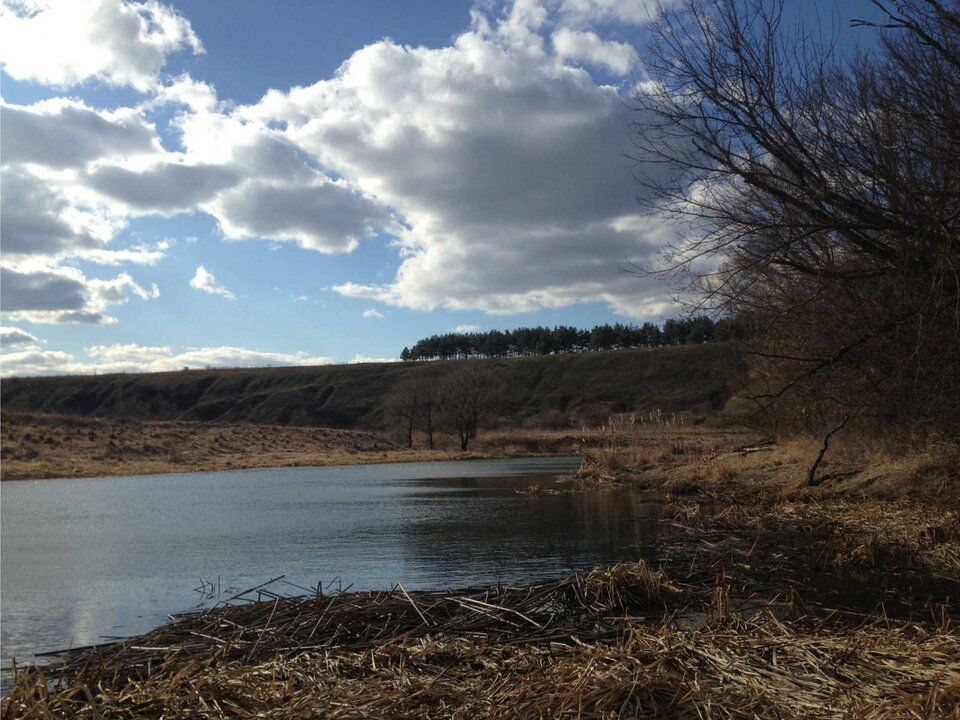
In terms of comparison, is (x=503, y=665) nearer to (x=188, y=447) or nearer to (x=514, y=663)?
(x=514, y=663)

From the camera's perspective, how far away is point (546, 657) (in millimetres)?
7215

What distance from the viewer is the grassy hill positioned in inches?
4547

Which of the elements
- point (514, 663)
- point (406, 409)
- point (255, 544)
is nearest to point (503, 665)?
point (514, 663)

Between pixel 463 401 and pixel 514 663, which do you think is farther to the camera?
pixel 463 401

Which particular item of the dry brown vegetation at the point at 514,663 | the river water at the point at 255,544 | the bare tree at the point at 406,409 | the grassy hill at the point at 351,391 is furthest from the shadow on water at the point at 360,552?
the grassy hill at the point at 351,391

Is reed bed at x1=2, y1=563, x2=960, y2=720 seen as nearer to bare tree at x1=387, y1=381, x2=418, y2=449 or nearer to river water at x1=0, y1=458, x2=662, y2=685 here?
river water at x1=0, y1=458, x2=662, y2=685

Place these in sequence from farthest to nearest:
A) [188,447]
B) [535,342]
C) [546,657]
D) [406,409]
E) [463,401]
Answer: [535,342]
[406,409]
[463,401]
[188,447]
[546,657]

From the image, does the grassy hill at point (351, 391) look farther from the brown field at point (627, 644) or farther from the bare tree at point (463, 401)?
the brown field at point (627, 644)

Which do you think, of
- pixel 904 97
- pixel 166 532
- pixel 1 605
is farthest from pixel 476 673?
pixel 166 532

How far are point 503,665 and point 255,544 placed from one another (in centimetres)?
1240

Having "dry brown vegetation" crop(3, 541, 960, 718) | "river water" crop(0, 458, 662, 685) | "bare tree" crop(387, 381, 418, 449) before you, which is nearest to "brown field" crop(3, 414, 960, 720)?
"dry brown vegetation" crop(3, 541, 960, 718)

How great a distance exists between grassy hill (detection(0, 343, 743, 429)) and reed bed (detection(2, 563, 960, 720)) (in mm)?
92931

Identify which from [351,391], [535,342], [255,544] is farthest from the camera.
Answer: [535,342]

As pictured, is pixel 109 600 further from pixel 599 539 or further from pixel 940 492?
pixel 940 492
